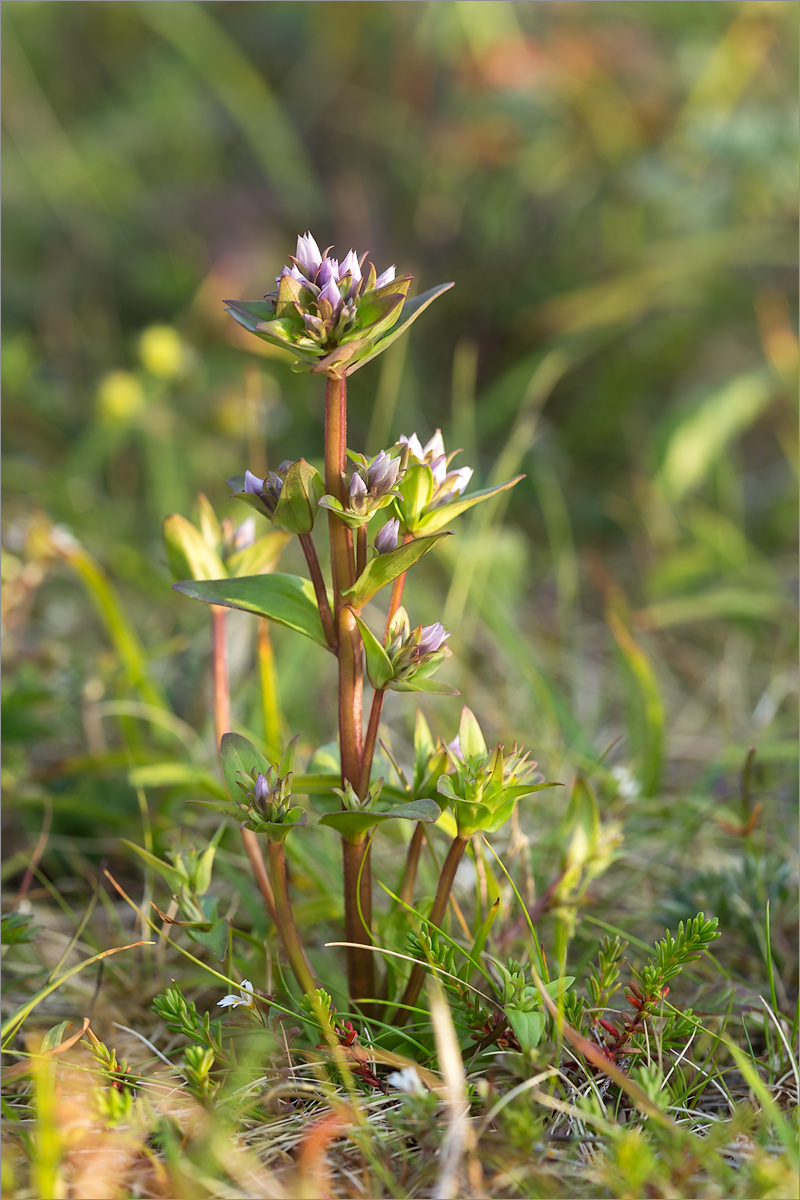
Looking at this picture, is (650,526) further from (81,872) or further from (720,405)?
(81,872)

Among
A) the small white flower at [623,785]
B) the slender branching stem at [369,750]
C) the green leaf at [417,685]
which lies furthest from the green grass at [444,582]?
the green leaf at [417,685]

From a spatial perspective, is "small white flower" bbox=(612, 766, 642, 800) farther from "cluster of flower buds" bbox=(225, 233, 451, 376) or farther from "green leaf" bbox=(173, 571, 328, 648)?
"cluster of flower buds" bbox=(225, 233, 451, 376)

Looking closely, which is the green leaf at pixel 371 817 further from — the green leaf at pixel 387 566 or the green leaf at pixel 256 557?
the green leaf at pixel 256 557

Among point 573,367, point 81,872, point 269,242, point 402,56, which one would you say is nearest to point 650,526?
point 573,367

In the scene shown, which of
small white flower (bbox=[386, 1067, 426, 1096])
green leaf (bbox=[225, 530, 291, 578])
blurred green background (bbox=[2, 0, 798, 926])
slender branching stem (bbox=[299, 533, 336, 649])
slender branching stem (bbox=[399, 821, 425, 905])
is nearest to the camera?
small white flower (bbox=[386, 1067, 426, 1096])

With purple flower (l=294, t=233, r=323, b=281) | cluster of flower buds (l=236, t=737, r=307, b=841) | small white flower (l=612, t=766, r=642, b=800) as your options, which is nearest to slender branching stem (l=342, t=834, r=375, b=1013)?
cluster of flower buds (l=236, t=737, r=307, b=841)

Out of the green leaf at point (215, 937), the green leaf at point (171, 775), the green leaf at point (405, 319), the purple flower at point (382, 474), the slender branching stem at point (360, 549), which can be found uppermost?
the green leaf at point (405, 319)

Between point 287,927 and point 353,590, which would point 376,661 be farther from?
point 287,927
